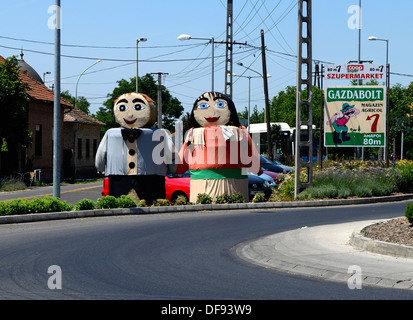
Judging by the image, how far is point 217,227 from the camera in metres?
15.1

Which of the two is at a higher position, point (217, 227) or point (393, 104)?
point (393, 104)

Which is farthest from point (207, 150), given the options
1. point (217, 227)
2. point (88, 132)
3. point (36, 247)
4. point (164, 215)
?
point (88, 132)

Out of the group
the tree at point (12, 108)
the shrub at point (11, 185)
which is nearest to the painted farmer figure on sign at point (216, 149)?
the shrub at point (11, 185)

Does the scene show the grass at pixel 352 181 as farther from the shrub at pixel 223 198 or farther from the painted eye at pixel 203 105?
the painted eye at pixel 203 105

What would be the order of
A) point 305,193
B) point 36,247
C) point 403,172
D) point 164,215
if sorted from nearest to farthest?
point 36,247
point 164,215
point 305,193
point 403,172

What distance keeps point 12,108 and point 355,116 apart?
17842mm

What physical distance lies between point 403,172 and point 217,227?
13803mm

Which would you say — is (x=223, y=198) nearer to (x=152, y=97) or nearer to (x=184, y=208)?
(x=184, y=208)

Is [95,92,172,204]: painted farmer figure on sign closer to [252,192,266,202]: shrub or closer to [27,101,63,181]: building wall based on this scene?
[252,192,266,202]: shrub

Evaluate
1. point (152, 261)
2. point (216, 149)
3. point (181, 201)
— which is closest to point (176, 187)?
point (181, 201)

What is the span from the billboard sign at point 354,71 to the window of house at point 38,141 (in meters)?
24.6

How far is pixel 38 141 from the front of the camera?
152ft

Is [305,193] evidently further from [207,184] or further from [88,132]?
[88,132]

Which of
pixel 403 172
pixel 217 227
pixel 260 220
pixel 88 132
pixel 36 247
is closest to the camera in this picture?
pixel 36 247
